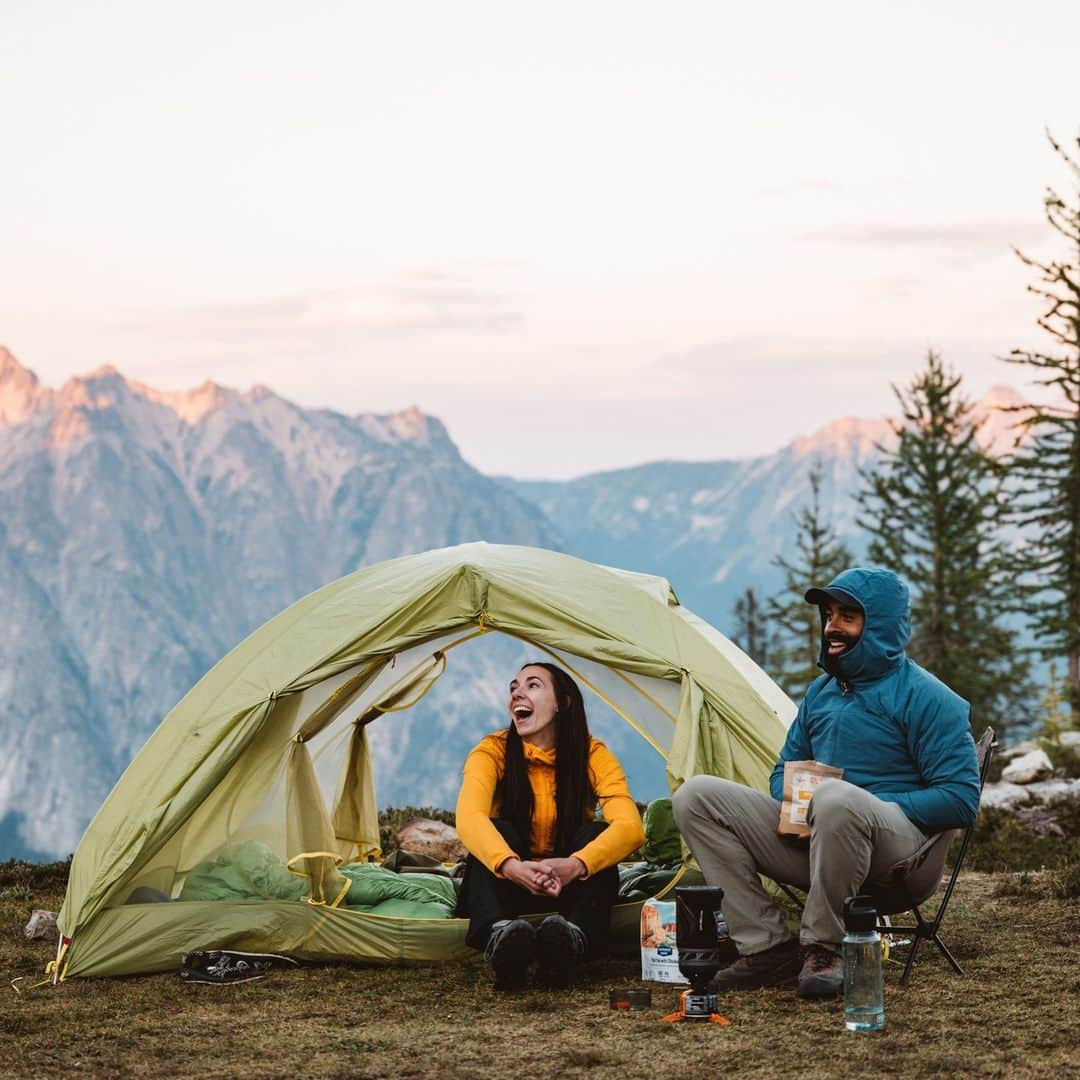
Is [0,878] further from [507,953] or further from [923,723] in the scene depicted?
[923,723]

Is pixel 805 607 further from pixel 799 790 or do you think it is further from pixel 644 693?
pixel 799 790

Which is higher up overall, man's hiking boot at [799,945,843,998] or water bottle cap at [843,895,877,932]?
water bottle cap at [843,895,877,932]

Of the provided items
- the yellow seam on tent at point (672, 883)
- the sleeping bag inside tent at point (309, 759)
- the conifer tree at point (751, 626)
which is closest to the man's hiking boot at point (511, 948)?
the sleeping bag inside tent at point (309, 759)

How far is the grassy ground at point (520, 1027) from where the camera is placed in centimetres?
518

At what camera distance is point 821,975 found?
5.92m

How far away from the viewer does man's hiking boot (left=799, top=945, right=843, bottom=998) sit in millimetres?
5910

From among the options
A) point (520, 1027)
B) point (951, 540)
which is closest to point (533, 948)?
point (520, 1027)

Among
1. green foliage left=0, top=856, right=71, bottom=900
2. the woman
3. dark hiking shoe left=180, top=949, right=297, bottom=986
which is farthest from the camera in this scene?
green foliage left=0, top=856, right=71, bottom=900

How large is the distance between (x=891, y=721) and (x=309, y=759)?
3337 mm

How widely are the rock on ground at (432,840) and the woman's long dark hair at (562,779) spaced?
12.5ft

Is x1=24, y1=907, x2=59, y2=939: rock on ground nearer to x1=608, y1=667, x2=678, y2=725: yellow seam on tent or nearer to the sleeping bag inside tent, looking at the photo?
the sleeping bag inside tent

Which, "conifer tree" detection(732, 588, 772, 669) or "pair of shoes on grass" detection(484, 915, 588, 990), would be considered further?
"conifer tree" detection(732, 588, 772, 669)

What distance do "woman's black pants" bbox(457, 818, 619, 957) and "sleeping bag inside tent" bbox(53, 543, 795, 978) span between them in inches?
15.8

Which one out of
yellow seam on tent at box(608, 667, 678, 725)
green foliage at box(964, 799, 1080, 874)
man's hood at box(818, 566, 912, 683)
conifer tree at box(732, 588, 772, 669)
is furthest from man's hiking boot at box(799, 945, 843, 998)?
conifer tree at box(732, 588, 772, 669)
